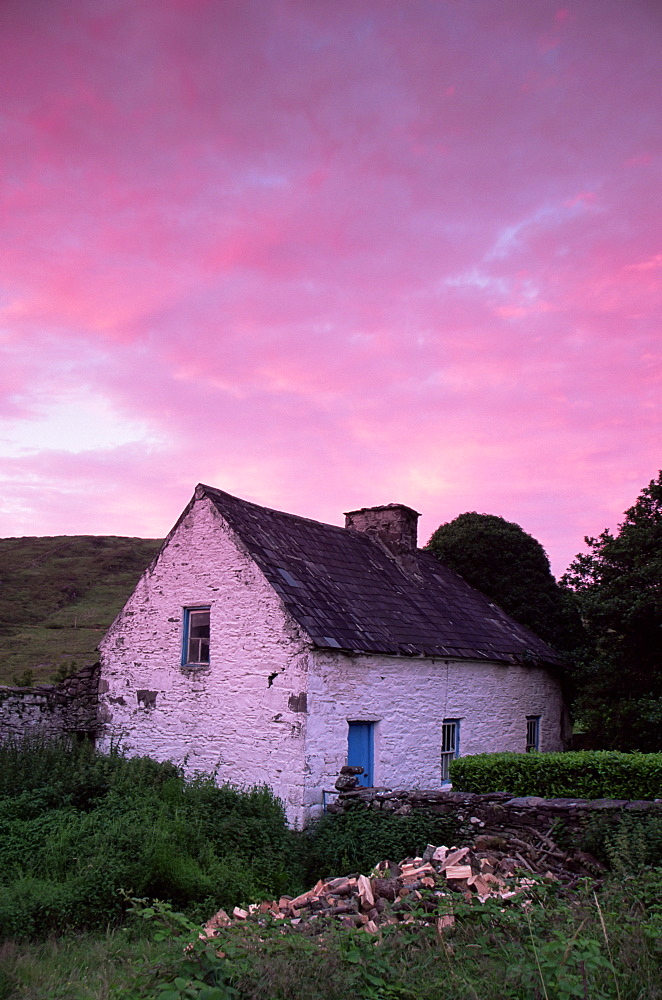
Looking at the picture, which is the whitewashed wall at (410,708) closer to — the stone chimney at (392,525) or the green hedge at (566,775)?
the green hedge at (566,775)

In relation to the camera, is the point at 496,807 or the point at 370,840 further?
the point at 370,840

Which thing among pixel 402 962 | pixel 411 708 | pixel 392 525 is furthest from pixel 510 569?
pixel 402 962

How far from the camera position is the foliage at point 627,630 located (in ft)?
57.7

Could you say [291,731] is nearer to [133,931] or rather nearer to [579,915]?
[133,931]

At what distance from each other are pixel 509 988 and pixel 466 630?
13296mm

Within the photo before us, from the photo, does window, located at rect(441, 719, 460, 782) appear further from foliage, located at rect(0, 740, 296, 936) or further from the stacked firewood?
the stacked firewood

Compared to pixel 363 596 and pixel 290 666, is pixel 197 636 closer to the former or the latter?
pixel 290 666

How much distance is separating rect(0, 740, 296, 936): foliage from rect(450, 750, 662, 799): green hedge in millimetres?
3912

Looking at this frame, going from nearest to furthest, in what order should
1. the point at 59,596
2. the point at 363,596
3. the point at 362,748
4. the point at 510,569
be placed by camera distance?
the point at 362,748
the point at 363,596
the point at 510,569
the point at 59,596

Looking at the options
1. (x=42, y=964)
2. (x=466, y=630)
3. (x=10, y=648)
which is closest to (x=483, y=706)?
(x=466, y=630)

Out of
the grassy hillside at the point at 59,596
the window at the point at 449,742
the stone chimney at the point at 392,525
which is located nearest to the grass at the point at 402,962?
the window at the point at 449,742

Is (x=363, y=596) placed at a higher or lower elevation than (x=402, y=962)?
higher

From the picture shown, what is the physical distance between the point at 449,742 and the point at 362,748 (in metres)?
3.34

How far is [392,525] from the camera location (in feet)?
68.5
